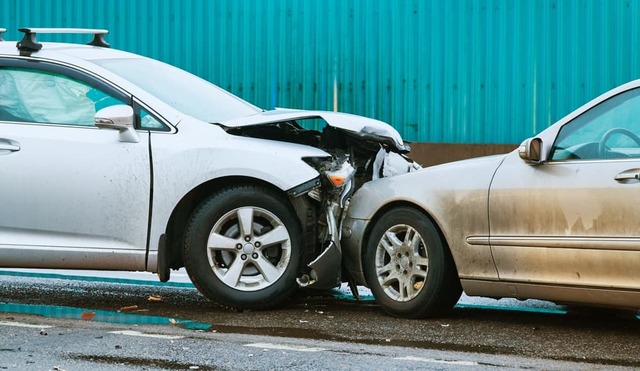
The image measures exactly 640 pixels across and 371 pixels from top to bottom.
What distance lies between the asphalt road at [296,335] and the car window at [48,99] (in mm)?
1222

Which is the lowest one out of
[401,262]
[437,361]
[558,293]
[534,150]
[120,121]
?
[437,361]

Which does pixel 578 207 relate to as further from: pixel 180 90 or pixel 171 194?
pixel 180 90

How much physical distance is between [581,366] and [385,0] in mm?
8496

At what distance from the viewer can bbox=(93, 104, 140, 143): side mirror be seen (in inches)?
318

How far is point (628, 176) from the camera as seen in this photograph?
682 cm

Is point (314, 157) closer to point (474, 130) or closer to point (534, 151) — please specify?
point (534, 151)

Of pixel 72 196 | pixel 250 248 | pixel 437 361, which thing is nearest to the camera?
pixel 437 361

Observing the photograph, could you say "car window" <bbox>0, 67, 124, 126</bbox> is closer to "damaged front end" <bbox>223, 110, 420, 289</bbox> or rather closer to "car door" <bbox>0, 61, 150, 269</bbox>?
"car door" <bbox>0, 61, 150, 269</bbox>

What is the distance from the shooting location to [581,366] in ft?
20.3

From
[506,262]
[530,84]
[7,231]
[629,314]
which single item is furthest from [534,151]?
[530,84]

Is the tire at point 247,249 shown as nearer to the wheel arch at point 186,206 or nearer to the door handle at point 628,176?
the wheel arch at point 186,206

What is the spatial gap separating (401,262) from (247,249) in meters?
0.98

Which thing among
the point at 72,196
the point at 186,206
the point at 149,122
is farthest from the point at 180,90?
the point at 72,196

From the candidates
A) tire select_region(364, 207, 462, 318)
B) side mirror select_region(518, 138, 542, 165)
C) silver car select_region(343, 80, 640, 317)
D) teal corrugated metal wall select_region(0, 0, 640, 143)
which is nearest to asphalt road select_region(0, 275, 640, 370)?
tire select_region(364, 207, 462, 318)
